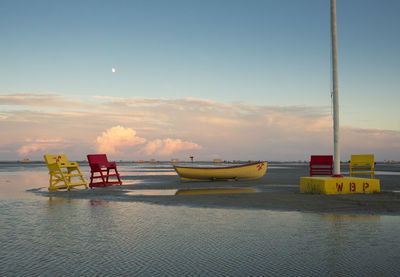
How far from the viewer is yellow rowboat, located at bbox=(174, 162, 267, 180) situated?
24.1 metres

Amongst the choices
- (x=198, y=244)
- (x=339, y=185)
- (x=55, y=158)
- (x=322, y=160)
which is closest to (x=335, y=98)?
(x=339, y=185)

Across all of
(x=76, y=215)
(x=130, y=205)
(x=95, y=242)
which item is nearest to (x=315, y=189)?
(x=130, y=205)

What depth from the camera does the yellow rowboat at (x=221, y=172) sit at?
24109mm

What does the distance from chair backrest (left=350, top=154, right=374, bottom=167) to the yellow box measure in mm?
4108

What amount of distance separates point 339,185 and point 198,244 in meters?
9.02

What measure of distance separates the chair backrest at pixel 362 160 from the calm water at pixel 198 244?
10082 millimetres

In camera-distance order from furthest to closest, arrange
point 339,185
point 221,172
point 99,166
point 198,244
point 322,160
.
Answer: point 221,172 → point 322,160 → point 99,166 → point 339,185 → point 198,244

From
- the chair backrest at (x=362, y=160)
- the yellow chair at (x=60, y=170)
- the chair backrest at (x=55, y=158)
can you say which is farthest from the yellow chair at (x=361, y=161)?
the chair backrest at (x=55, y=158)

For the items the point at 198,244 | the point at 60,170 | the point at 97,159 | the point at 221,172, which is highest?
the point at 97,159

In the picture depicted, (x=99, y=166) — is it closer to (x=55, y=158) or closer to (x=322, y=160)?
(x=55, y=158)

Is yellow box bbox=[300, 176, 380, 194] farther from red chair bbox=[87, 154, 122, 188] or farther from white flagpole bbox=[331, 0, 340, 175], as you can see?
red chair bbox=[87, 154, 122, 188]

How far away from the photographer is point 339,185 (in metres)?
13.6

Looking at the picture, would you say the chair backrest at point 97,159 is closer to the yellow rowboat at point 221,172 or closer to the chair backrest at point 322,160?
the yellow rowboat at point 221,172

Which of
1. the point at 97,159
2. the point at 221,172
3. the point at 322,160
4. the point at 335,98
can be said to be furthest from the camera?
the point at 221,172
